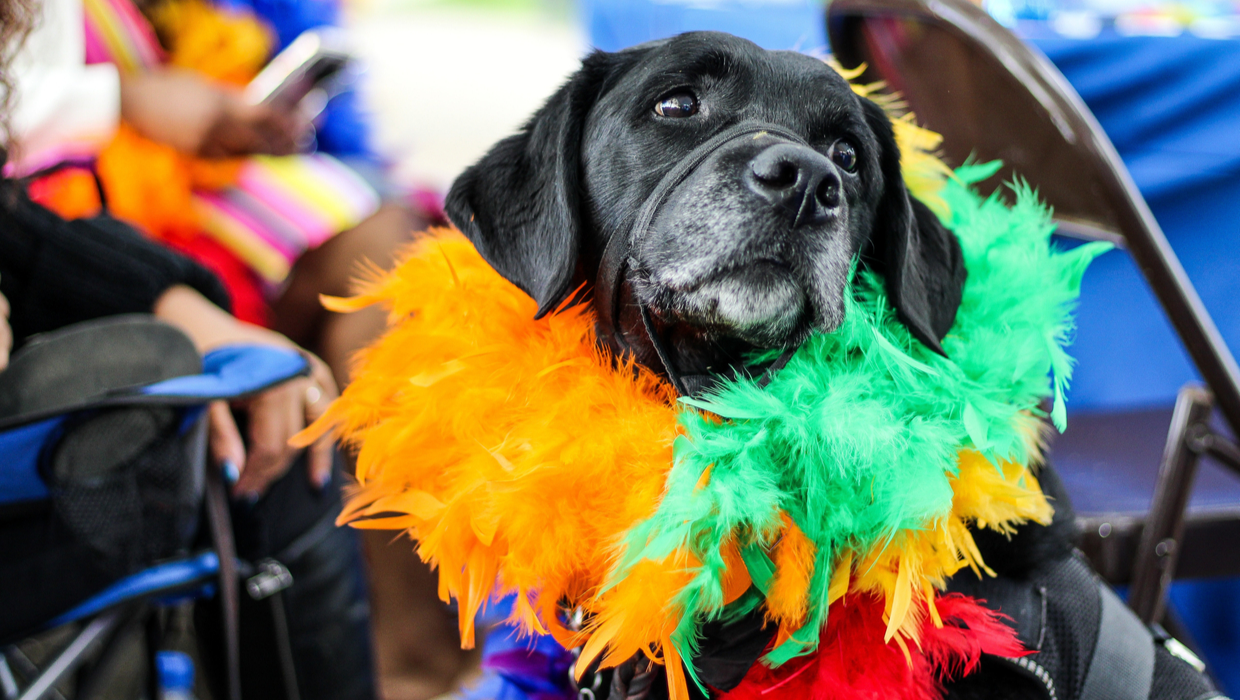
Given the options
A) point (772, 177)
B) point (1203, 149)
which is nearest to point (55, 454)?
point (772, 177)

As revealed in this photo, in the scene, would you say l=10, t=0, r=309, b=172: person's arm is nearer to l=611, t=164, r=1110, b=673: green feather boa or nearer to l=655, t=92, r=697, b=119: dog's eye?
l=655, t=92, r=697, b=119: dog's eye

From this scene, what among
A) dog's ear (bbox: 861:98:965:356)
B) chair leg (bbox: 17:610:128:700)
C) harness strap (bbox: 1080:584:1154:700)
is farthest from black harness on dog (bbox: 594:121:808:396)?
chair leg (bbox: 17:610:128:700)

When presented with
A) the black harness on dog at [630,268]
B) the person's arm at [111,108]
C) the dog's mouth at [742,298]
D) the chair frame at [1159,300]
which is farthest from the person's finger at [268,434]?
the chair frame at [1159,300]

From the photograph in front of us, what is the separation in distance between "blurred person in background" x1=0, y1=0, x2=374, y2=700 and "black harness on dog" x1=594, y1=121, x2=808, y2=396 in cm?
52

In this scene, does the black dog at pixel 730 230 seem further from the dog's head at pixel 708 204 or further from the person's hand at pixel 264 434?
the person's hand at pixel 264 434

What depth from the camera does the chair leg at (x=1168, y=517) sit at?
50.7 inches

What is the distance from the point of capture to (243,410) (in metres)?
1.25

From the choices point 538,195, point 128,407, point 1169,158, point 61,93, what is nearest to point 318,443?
point 128,407

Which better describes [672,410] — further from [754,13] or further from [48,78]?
[754,13]

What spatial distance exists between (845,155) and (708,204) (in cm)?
28

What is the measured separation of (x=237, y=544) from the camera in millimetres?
1262

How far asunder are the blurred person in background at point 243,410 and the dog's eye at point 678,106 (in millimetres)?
657

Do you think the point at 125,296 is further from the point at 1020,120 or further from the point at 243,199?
the point at 1020,120

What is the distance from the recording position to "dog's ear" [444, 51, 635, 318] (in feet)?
3.12
